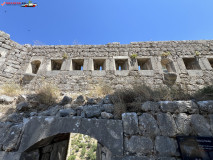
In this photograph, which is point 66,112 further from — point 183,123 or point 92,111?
point 183,123

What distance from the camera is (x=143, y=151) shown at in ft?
7.03

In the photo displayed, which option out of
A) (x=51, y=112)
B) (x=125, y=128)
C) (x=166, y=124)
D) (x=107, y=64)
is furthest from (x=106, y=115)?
(x=107, y=64)

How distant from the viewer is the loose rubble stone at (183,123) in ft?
7.32

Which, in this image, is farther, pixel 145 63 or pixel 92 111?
pixel 145 63

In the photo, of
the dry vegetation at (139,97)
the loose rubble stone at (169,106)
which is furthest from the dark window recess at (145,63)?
the loose rubble stone at (169,106)

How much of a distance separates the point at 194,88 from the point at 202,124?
11.7ft

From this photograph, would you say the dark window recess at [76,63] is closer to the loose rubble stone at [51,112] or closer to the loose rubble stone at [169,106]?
the loose rubble stone at [51,112]

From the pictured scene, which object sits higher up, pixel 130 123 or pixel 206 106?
pixel 206 106

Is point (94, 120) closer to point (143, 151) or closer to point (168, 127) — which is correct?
point (143, 151)

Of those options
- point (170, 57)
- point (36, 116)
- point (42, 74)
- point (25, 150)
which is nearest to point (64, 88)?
point (42, 74)

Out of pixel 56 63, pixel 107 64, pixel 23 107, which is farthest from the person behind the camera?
pixel 56 63

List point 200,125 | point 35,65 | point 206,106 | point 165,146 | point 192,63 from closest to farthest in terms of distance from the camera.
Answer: point 165,146
point 200,125
point 206,106
point 192,63
point 35,65

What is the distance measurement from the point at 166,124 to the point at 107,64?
13.1 feet

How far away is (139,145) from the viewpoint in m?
2.18
